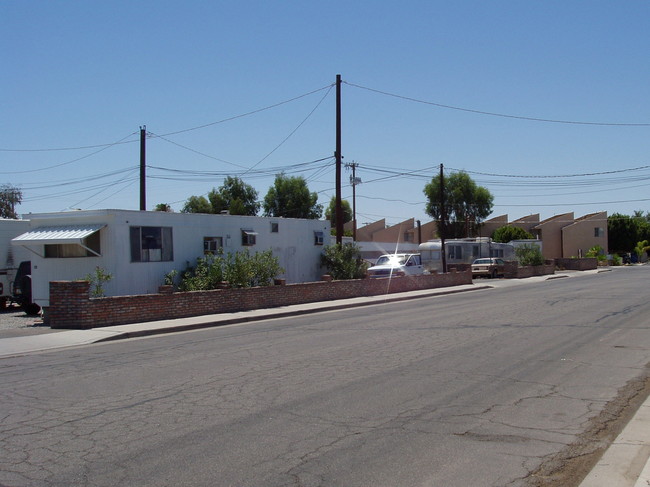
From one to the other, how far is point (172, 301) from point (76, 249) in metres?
4.92

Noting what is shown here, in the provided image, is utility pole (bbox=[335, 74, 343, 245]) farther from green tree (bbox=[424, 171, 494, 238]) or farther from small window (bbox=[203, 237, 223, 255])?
green tree (bbox=[424, 171, 494, 238])

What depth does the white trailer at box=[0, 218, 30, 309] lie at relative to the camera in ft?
82.7

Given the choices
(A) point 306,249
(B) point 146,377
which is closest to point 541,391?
(B) point 146,377

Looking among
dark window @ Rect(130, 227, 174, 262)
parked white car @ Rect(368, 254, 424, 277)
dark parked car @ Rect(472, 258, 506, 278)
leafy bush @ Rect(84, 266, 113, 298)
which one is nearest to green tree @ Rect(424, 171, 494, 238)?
dark parked car @ Rect(472, 258, 506, 278)

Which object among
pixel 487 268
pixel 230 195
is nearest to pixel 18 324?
pixel 487 268

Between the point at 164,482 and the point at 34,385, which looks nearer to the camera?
the point at 164,482

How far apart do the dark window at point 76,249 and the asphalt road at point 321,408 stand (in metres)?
7.41

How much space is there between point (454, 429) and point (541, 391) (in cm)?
240

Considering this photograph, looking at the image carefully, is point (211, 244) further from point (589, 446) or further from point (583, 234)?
point (583, 234)

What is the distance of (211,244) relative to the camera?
2523 centimetres

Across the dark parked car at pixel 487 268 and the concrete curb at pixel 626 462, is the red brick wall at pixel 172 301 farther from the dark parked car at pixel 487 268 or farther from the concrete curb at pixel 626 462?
the dark parked car at pixel 487 268

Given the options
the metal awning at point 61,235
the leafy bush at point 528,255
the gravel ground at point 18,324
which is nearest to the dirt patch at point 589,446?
the gravel ground at point 18,324

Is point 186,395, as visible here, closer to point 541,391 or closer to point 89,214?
point 541,391

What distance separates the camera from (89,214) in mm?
21656
